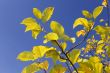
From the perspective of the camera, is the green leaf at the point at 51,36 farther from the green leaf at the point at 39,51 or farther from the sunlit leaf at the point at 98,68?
the sunlit leaf at the point at 98,68

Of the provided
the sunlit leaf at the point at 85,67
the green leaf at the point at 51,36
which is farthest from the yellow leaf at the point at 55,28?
the sunlit leaf at the point at 85,67

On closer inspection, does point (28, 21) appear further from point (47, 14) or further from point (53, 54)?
point (53, 54)

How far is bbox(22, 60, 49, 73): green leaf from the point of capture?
1.46 metres

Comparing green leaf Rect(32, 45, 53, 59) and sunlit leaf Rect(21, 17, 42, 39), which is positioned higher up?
sunlit leaf Rect(21, 17, 42, 39)

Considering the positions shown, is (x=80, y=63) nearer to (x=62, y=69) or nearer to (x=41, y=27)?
(x=62, y=69)

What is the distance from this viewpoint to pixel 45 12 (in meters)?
1.56

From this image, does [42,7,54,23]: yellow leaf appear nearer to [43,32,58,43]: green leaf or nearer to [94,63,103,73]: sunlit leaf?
[43,32,58,43]: green leaf

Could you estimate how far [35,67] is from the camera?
1484 mm

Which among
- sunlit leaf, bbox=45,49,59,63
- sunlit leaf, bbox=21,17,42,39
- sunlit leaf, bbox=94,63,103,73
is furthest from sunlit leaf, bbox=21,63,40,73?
sunlit leaf, bbox=94,63,103,73

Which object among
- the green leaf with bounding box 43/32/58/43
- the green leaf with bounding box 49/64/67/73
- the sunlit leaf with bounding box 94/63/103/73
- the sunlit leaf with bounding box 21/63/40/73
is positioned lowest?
the sunlit leaf with bounding box 94/63/103/73

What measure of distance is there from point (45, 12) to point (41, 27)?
105mm

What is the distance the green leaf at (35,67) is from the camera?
146cm

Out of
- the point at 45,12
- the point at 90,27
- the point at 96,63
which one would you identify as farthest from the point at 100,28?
the point at 45,12

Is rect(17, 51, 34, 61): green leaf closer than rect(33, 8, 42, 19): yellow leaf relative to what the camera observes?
Yes
